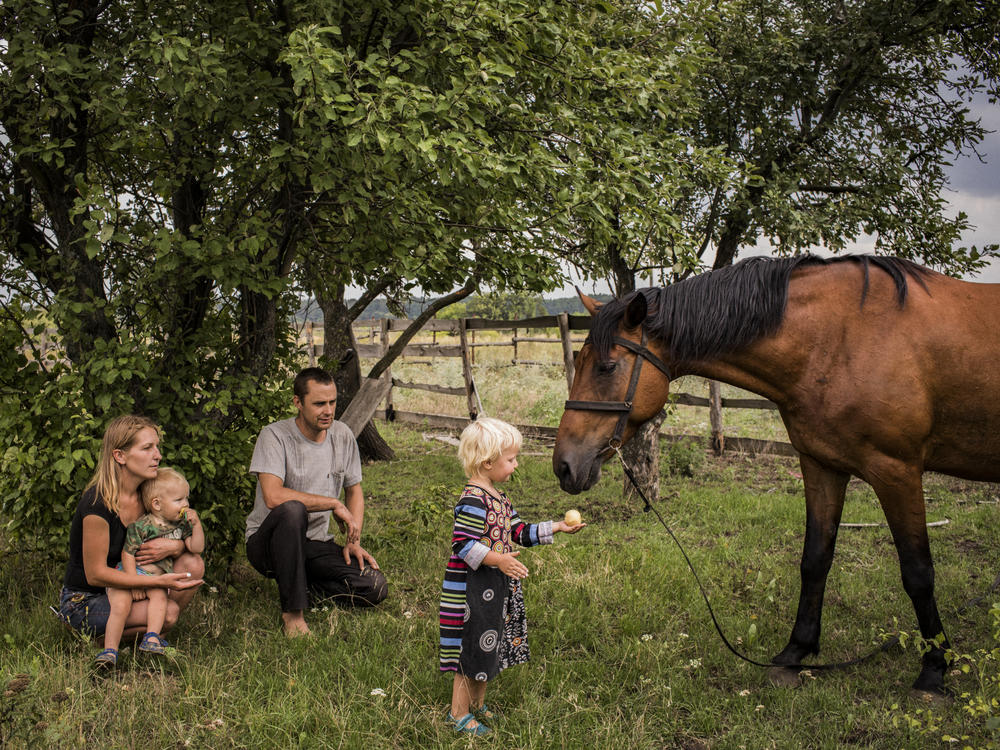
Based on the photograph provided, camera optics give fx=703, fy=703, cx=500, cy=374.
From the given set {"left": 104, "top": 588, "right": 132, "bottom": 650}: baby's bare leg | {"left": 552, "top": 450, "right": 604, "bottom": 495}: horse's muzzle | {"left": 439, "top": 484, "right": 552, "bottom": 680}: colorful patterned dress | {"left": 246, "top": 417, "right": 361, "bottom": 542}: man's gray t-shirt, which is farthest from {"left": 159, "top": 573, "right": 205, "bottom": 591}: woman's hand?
{"left": 552, "top": 450, "right": 604, "bottom": 495}: horse's muzzle

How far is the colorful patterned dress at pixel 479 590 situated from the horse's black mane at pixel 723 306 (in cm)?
102

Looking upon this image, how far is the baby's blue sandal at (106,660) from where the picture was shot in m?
3.15

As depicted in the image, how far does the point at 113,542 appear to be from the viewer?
133 inches

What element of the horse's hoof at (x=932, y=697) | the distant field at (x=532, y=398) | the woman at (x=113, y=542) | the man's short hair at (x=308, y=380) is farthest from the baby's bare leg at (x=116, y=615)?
the distant field at (x=532, y=398)

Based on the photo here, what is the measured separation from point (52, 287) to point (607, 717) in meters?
3.89

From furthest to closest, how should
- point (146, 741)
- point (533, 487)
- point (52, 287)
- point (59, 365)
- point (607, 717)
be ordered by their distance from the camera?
point (533, 487) < point (52, 287) < point (59, 365) < point (607, 717) < point (146, 741)

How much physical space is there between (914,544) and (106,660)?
371cm

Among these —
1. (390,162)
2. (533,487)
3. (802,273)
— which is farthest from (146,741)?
(533,487)

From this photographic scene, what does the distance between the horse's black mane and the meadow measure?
1444 millimetres

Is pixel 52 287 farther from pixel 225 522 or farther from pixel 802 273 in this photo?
pixel 802 273

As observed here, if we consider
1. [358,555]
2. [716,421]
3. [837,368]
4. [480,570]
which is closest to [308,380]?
[358,555]

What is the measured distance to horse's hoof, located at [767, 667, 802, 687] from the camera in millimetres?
3334

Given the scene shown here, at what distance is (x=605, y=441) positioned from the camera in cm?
334

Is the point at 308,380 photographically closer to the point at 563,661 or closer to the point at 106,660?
the point at 106,660
